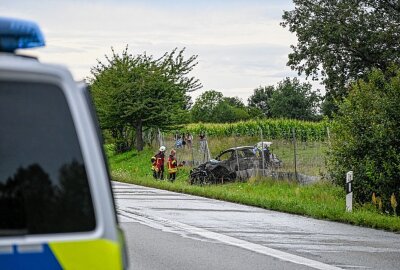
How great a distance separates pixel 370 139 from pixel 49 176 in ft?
57.8

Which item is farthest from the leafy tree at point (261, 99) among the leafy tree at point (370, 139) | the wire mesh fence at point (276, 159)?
the leafy tree at point (370, 139)

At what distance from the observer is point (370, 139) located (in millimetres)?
20859

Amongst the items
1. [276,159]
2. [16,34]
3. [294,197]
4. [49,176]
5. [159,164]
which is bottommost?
[294,197]

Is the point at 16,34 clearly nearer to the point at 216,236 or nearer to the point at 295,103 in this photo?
the point at 216,236

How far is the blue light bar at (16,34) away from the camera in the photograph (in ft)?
13.0

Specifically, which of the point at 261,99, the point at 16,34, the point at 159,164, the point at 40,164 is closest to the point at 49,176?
the point at 40,164

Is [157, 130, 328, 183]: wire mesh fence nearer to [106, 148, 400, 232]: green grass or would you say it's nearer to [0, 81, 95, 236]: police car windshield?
[106, 148, 400, 232]: green grass

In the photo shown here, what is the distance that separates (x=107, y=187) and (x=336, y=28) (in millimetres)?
45027

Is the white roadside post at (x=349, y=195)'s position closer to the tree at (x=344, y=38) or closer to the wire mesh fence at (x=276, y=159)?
the wire mesh fence at (x=276, y=159)

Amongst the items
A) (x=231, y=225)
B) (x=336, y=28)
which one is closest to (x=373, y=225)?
(x=231, y=225)

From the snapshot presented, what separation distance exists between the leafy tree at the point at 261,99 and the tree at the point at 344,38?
105 metres

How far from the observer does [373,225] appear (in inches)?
659

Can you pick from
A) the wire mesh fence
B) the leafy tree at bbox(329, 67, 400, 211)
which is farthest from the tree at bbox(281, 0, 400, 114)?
the leafy tree at bbox(329, 67, 400, 211)

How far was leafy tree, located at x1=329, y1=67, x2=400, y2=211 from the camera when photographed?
20.5 meters
